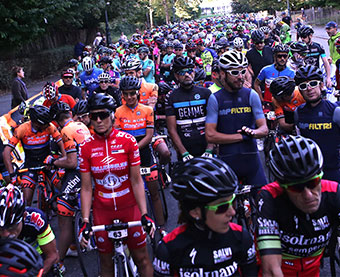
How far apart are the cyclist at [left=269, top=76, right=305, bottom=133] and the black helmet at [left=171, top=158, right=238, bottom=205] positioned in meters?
3.66

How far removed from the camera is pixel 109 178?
445 centimetres

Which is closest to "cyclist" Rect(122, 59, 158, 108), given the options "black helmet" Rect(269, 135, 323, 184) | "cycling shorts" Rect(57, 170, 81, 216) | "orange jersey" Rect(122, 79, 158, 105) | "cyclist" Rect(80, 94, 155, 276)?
"orange jersey" Rect(122, 79, 158, 105)

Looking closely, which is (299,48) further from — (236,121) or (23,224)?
(23,224)

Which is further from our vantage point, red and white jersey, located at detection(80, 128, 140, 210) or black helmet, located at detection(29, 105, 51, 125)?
black helmet, located at detection(29, 105, 51, 125)

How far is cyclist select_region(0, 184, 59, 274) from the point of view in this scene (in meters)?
3.21

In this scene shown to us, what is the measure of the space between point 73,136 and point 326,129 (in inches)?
131

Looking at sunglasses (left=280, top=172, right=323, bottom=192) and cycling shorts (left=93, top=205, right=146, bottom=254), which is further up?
sunglasses (left=280, top=172, right=323, bottom=192)

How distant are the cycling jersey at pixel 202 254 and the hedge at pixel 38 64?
2751 cm

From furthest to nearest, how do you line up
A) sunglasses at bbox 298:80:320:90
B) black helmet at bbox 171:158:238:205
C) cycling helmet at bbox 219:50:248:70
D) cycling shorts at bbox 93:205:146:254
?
cycling helmet at bbox 219:50:248:70 → sunglasses at bbox 298:80:320:90 → cycling shorts at bbox 93:205:146:254 → black helmet at bbox 171:158:238:205

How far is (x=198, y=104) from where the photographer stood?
6.06 m

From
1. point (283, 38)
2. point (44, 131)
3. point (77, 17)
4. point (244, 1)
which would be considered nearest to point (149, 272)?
point (44, 131)

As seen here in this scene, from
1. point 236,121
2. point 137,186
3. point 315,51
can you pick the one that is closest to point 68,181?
point 137,186

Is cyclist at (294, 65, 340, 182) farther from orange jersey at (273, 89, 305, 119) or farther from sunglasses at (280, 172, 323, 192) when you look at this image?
sunglasses at (280, 172, 323, 192)

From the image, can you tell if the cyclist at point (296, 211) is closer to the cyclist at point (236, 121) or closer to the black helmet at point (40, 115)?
the cyclist at point (236, 121)
